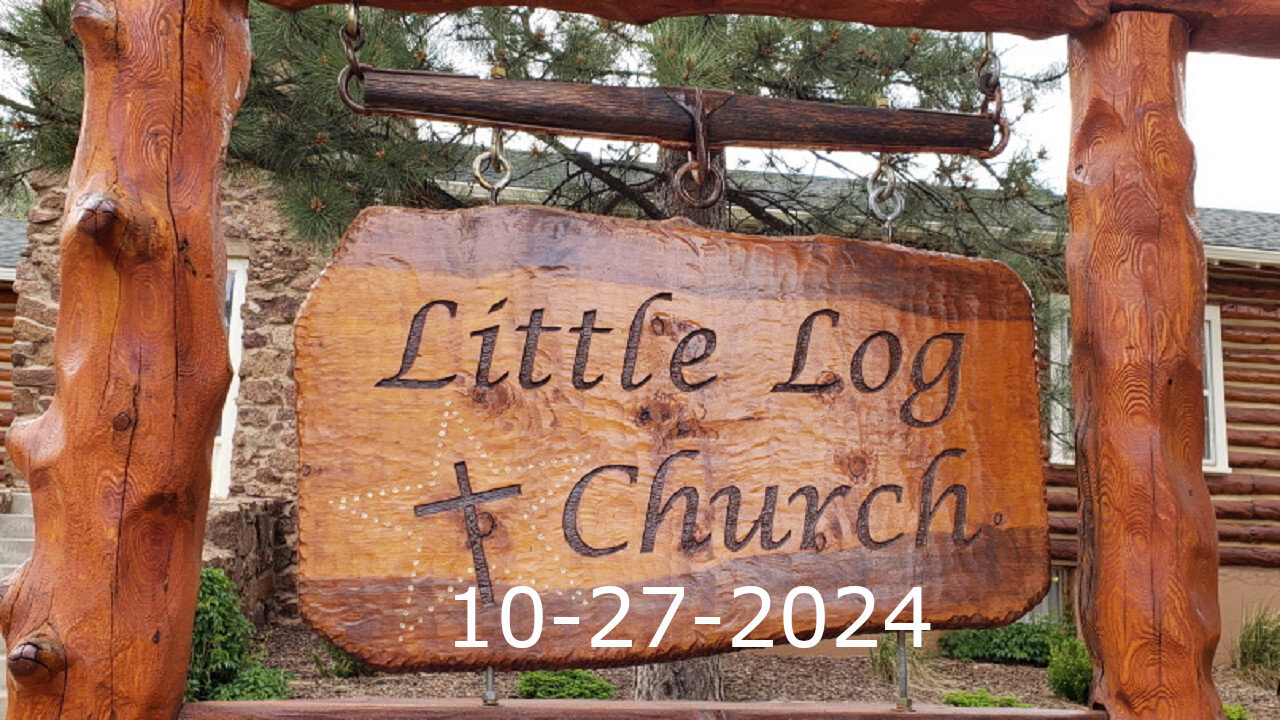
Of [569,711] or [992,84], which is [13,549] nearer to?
[569,711]

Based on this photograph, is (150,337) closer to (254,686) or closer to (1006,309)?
(1006,309)

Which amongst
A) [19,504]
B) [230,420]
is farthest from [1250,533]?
[19,504]

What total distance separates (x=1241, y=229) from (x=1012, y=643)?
4897mm

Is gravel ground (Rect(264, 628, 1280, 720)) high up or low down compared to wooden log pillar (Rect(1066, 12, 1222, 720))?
down

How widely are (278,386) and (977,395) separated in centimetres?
633

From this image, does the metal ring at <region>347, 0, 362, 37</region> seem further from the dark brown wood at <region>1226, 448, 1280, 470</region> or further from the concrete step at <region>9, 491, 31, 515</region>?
the dark brown wood at <region>1226, 448, 1280, 470</region>

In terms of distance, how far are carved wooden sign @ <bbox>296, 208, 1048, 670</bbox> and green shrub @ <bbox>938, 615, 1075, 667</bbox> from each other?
5430 mm

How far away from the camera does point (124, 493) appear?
5.06 ft

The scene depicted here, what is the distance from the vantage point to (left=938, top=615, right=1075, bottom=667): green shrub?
681cm

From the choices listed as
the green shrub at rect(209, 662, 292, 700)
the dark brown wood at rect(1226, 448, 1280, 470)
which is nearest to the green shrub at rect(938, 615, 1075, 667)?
the dark brown wood at rect(1226, 448, 1280, 470)

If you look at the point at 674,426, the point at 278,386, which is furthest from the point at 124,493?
the point at 278,386

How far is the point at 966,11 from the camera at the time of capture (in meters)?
1.91

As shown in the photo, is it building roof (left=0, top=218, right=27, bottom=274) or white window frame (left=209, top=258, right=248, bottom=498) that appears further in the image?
building roof (left=0, top=218, right=27, bottom=274)

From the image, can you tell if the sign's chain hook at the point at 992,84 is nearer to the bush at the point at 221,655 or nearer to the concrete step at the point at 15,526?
the bush at the point at 221,655
